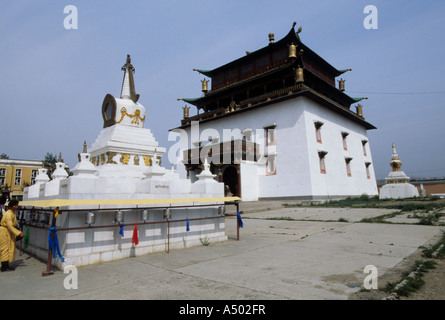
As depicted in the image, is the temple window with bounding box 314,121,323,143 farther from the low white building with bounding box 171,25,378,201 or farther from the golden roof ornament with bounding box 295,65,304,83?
the golden roof ornament with bounding box 295,65,304,83

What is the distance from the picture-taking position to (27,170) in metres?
43.5

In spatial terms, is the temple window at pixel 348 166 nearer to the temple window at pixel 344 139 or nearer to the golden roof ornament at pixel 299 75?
the temple window at pixel 344 139

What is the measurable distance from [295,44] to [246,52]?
585cm

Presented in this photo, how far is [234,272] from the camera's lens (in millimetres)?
4457

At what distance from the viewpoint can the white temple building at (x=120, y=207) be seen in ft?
17.2

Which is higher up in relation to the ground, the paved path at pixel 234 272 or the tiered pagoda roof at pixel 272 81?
the tiered pagoda roof at pixel 272 81

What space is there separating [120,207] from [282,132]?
67.3ft

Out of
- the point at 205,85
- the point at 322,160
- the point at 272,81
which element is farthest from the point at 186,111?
the point at 322,160

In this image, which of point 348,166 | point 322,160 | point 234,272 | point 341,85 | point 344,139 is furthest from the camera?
point 341,85

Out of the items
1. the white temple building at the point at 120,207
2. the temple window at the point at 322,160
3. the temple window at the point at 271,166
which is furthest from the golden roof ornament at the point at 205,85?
the white temple building at the point at 120,207

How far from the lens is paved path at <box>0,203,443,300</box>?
3523mm

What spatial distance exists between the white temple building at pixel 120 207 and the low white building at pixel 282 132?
15421mm

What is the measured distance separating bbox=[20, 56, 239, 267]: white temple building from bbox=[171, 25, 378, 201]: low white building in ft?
50.6

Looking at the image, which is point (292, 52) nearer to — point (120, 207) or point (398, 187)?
point (398, 187)
